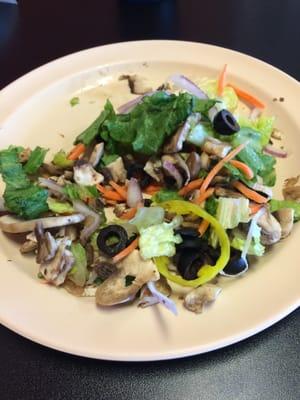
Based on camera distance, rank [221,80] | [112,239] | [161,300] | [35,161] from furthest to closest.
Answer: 1. [221,80]
2. [35,161]
3. [112,239]
4. [161,300]

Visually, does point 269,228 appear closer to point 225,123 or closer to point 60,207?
point 225,123

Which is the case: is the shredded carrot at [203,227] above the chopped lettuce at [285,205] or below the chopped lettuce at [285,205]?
above

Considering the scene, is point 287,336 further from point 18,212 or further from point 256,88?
point 256,88

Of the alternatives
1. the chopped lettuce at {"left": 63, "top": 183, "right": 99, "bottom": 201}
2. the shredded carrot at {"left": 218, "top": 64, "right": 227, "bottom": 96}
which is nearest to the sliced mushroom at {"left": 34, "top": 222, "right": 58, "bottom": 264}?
the chopped lettuce at {"left": 63, "top": 183, "right": 99, "bottom": 201}

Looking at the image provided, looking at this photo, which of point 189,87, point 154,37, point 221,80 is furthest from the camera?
point 154,37

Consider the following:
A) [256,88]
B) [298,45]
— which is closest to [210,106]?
[256,88]

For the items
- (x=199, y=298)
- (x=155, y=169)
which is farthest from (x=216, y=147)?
(x=199, y=298)

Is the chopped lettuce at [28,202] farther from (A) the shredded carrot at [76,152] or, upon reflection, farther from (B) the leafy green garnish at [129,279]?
(B) the leafy green garnish at [129,279]

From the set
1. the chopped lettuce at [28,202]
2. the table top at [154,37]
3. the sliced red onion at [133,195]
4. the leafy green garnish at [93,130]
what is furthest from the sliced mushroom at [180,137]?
the table top at [154,37]
